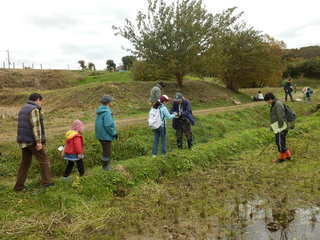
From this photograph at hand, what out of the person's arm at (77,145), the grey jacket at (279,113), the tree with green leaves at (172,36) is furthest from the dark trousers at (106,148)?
the tree with green leaves at (172,36)

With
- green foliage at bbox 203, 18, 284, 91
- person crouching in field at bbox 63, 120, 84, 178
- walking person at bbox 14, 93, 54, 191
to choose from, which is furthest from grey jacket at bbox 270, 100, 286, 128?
green foliage at bbox 203, 18, 284, 91

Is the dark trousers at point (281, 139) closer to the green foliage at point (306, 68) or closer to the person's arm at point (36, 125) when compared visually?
the person's arm at point (36, 125)

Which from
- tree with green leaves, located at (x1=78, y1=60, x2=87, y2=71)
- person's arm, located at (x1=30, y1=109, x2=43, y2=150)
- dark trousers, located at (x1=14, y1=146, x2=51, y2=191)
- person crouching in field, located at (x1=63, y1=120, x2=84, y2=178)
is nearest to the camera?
person's arm, located at (x1=30, y1=109, x2=43, y2=150)

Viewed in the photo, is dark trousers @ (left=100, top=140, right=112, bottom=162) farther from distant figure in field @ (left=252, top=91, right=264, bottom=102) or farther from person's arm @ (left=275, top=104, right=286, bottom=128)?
distant figure in field @ (left=252, top=91, right=264, bottom=102)

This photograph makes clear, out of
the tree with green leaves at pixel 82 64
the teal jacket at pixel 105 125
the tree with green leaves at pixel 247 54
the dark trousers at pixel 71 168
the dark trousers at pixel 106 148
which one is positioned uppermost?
the tree with green leaves at pixel 82 64

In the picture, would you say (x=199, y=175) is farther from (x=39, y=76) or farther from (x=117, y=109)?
(x=39, y=76)

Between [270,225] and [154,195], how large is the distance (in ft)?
8.53

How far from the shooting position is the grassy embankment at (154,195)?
17.2 feet

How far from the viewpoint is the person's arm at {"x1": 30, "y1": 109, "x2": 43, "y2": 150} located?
6.28 meters

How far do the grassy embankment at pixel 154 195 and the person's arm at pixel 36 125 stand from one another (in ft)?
3.96

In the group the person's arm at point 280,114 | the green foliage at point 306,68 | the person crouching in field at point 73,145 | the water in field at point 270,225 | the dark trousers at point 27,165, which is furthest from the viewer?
the green foliage at point 306,68

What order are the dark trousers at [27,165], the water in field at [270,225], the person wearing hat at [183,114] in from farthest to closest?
the person wearing hat at [183,114], the dark trousers at [27,165], the water in field at [270,225]

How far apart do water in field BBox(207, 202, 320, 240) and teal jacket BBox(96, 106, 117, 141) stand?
3471mm

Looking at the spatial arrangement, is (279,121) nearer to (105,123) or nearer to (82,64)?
(105,123)
